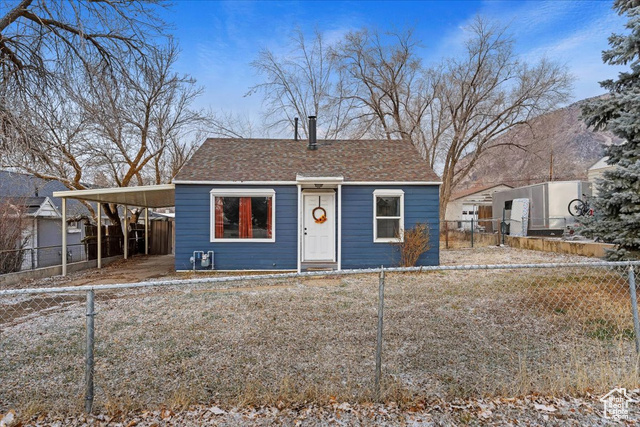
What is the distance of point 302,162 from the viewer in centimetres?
1098

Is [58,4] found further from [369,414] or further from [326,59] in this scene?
[326,59]

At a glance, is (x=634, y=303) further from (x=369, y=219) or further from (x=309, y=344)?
(x=369, y=219)

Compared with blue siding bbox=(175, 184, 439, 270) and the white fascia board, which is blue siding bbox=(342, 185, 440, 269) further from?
the white fascia board

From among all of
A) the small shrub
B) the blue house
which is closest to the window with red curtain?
the blue house

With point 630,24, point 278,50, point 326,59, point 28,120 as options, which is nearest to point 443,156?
point 326,59

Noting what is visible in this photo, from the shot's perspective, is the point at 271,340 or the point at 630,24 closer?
the point at 271,340

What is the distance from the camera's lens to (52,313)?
601cm

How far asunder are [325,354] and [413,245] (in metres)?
5.95

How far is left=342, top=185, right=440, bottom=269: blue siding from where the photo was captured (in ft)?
32.6

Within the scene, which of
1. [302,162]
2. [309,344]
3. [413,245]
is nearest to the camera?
[309,344]

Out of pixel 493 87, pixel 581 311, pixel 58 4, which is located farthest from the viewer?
pixel 493 87

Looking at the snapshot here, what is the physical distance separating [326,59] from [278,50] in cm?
316

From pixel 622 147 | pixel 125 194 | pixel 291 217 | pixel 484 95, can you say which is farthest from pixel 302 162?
pixel 484 95

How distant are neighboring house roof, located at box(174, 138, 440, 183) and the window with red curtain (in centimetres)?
63
